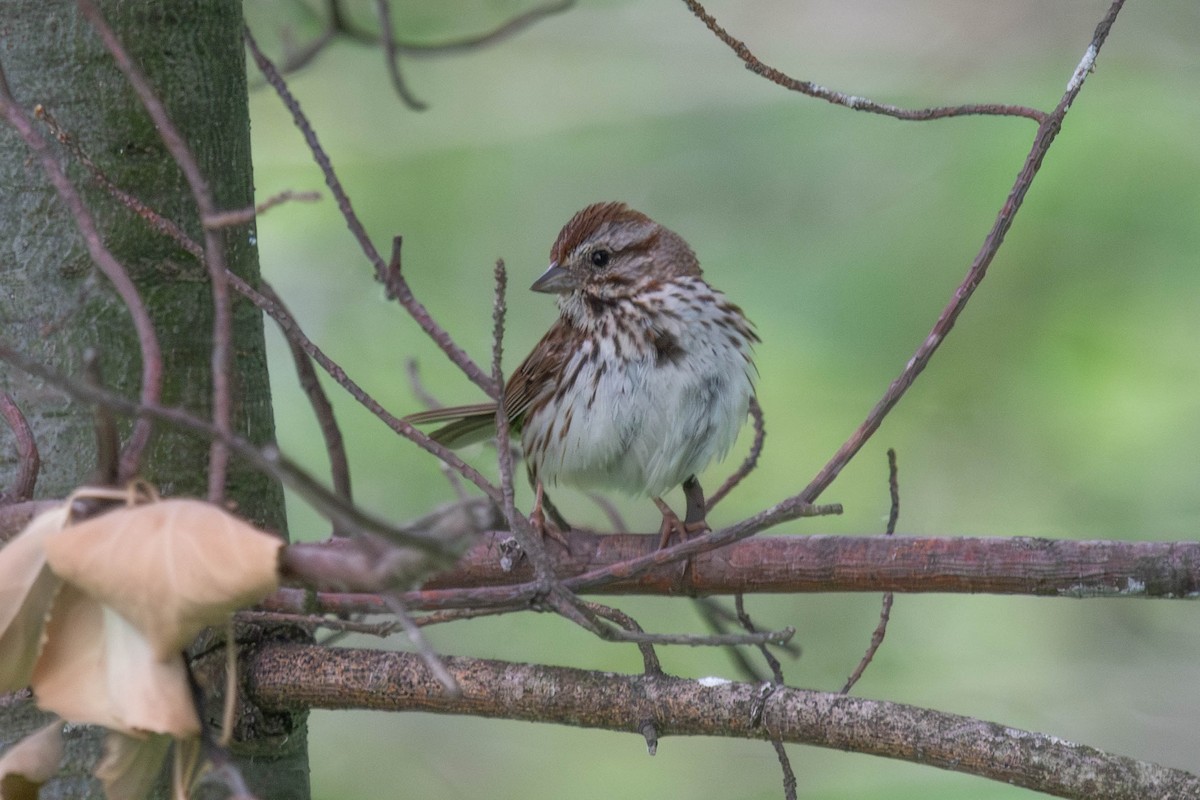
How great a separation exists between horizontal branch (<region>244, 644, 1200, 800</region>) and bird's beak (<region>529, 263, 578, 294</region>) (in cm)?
132

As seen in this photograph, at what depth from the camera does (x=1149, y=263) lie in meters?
3.45

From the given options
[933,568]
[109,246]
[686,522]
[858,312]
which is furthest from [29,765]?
[858,312]

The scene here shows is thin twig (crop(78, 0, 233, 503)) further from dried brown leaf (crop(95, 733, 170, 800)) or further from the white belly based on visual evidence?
the white belly

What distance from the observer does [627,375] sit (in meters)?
2.58

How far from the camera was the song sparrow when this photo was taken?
8.41ft

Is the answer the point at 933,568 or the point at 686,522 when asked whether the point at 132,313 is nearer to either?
the point at 933,568

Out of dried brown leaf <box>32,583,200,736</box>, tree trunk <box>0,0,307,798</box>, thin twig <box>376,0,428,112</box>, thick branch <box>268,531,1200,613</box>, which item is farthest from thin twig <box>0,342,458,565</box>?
thin twig <box>376,0,428,112</box>

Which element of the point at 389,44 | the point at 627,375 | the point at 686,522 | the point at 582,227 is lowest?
the point at 686,522

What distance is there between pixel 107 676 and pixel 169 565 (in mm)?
106

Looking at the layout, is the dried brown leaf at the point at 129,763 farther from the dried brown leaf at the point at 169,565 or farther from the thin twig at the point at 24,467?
the thin twig at the point at 24,467

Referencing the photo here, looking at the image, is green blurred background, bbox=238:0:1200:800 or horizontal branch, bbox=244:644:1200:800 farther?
green blurred background, bbox=238:0:1200:800

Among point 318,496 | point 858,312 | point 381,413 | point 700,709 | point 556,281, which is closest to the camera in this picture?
point 318,496

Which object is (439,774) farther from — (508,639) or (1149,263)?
(1149,263)

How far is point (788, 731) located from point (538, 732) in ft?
9.08
